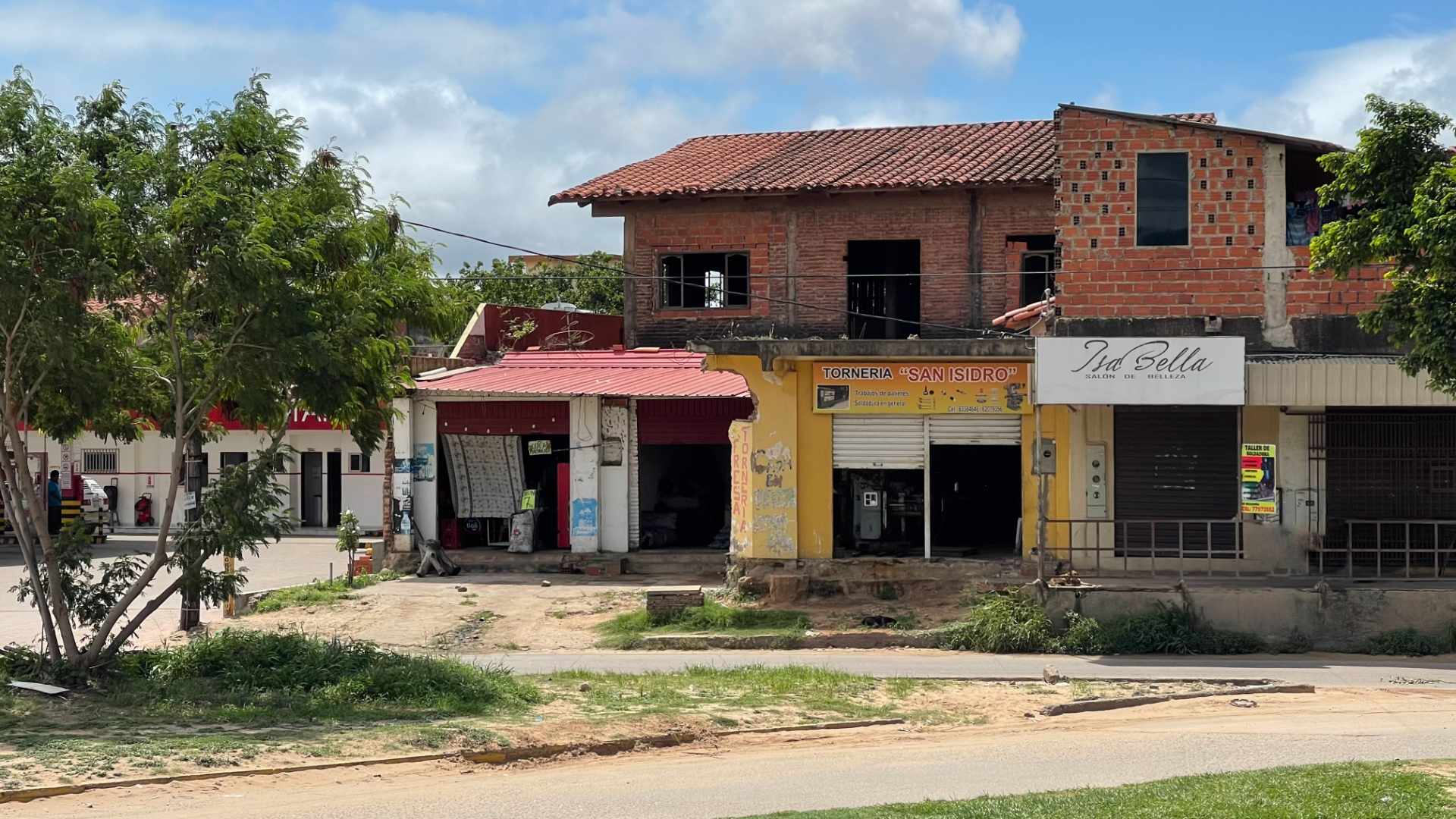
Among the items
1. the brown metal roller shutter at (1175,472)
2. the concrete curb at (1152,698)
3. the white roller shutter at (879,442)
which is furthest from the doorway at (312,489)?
the concrete curb at (1152,698)

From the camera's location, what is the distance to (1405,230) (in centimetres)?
1505

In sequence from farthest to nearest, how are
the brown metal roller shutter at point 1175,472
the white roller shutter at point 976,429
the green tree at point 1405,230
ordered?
the white roller shutter at point 976,429 → the brown metal roller shutter at point 1175,472 → the green tree at point 1405,230

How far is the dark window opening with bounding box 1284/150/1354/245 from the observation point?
19.9 m

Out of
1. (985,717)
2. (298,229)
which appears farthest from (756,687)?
(298,229)

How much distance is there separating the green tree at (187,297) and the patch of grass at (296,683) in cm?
61

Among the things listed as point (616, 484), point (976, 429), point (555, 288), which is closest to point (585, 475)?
point (616, 484)

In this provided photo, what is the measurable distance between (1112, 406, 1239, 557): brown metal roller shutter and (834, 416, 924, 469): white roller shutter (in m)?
2.83

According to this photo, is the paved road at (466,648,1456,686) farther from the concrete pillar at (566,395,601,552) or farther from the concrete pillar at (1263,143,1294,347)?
the concrete pillar at (566,395,601,552)

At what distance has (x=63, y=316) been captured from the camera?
13234 millimetres

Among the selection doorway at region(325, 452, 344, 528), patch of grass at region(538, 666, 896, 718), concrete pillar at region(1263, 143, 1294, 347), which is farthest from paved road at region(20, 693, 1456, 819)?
doorway at region(325, 452, 344, 528)

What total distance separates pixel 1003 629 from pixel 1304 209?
7251 millimetres

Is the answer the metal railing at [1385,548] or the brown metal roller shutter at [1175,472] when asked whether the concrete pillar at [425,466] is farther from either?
the metal railing at [1385,548]

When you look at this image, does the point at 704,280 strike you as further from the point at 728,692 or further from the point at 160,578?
the point at 728,692

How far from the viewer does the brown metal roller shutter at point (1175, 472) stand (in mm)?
20391
